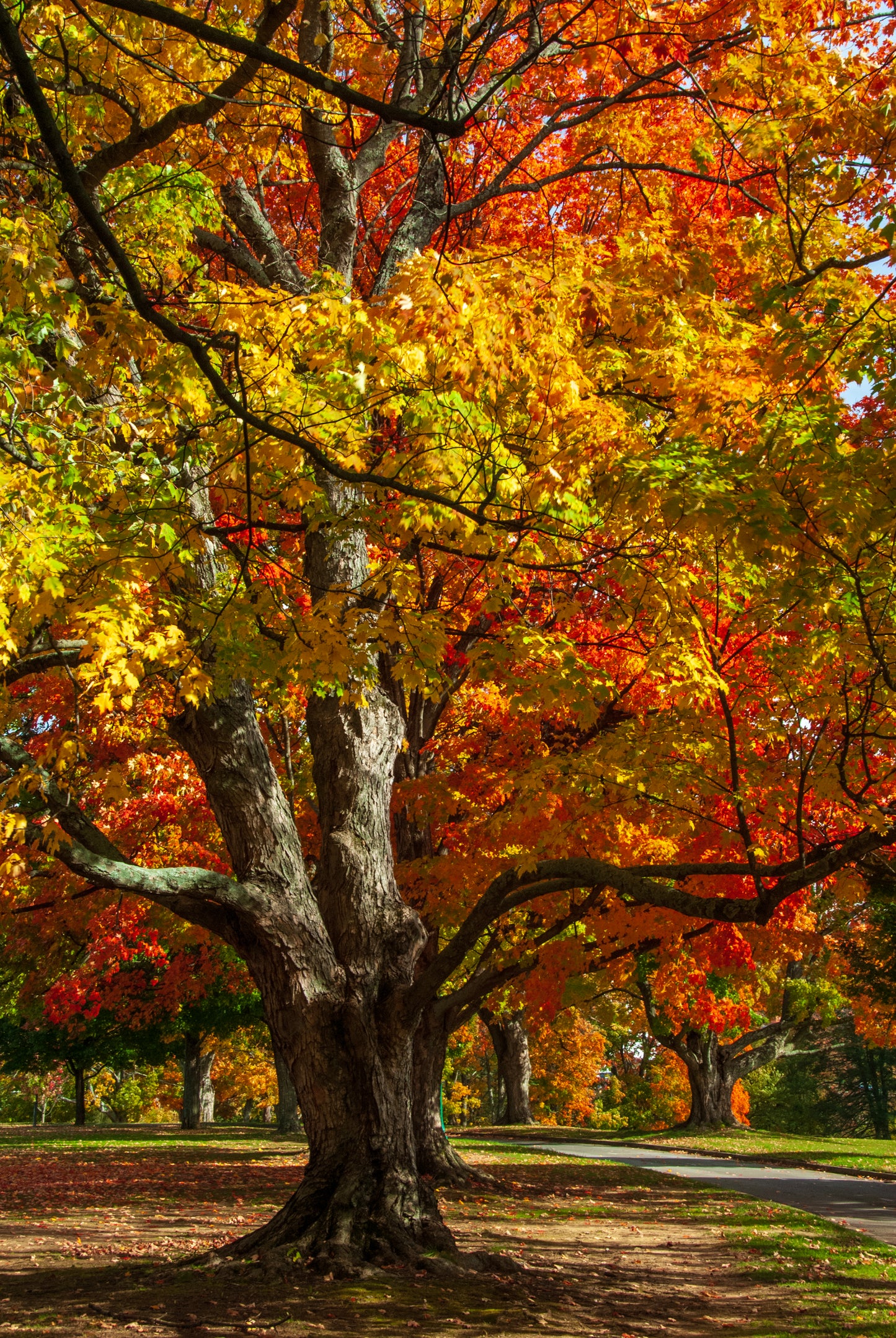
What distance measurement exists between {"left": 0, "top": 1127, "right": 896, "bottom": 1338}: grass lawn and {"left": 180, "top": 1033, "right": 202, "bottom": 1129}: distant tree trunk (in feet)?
50.4

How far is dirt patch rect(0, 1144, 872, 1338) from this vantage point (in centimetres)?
524

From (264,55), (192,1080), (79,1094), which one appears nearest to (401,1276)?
(264,55)

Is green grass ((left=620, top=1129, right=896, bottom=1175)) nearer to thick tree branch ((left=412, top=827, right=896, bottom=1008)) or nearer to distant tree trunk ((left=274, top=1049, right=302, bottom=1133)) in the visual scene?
distant tree trunk ((left=274, top=1049, right=302, bottom=1133))

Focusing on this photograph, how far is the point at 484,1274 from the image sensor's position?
20.7ft

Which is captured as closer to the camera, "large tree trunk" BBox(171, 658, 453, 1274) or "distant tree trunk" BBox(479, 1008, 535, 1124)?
"large tree trunk" BBox(171, 658, 453, 1274)

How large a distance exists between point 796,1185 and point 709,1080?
12.7m

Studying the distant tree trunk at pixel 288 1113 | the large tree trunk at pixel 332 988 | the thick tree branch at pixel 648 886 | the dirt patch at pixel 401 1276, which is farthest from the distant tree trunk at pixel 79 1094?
the thick tree branch at pixel 648 886

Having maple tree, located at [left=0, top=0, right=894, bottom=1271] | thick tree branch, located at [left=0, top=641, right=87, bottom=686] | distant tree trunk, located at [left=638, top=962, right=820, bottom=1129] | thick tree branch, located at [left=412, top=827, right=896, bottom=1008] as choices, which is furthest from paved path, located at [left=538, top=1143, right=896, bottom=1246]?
thick tree branch, located at [left=0, top=641, right=87, bottom=686]

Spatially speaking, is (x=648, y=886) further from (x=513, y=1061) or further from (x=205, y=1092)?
(x=205, y=1092)

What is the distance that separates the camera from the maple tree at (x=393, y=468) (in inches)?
208

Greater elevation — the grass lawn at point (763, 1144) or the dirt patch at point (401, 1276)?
the dirt patch at point (401, 1276)

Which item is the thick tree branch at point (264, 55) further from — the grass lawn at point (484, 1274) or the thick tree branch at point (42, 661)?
the grass lawn at point (484, 1274)

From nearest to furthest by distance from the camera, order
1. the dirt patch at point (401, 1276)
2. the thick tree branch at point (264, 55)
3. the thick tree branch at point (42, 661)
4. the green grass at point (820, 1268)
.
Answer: the thick tree branch at point (264, 55) → the dirt patch at point (401, 1276) → the green grass at point (820, 1268) → the thick tree branch at point (42, 661)

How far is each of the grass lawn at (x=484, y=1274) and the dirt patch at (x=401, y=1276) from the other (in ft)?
0.07
